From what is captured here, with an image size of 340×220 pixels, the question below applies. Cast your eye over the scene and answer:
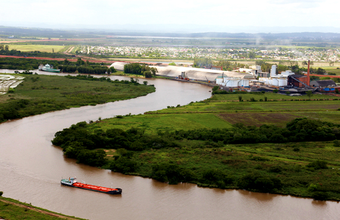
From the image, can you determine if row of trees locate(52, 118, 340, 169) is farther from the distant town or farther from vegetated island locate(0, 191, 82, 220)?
the distant town

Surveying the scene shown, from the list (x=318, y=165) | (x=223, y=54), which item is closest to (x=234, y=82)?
(x=318, y=165)

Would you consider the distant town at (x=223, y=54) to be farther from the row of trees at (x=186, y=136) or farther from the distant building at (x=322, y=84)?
the row of trees at (x=186, y=136)

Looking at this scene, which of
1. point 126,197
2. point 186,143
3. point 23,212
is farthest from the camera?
point 186,143

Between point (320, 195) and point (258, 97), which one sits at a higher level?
point (258, 97)

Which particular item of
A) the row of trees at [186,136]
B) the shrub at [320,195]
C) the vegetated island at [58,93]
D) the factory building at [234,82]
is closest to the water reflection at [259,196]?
the shrub at [320,195]

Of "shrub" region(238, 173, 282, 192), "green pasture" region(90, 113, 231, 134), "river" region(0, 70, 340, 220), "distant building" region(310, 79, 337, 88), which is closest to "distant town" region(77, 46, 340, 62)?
"distant building" region(310, 79, 337, 88)

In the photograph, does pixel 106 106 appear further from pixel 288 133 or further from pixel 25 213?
pixel 25 213

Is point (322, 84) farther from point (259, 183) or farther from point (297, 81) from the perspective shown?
point (259, 183)
